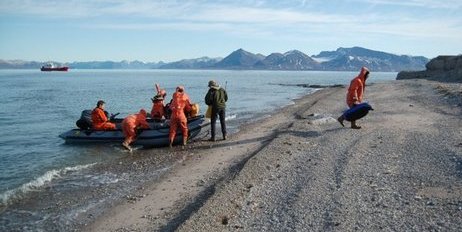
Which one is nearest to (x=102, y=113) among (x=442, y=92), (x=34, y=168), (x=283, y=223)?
(x=34, y=168)

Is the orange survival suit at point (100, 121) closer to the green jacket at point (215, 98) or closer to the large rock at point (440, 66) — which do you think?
the green jacket at point (215, 98)

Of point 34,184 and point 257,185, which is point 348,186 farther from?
point 34,184

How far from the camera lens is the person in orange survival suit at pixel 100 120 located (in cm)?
1625

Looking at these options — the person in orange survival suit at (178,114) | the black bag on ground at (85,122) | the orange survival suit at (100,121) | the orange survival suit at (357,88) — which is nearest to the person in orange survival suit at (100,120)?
the orange survival suit at (100,121)

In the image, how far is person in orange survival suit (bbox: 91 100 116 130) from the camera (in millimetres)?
16250

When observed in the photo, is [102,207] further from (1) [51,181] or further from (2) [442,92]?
(2) [442,92]

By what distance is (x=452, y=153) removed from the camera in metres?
10.2

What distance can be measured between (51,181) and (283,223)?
678 cm

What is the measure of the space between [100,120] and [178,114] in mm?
3461

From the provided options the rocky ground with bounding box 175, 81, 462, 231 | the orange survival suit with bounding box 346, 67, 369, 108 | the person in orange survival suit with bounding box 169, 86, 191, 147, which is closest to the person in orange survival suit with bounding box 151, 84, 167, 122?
the person in orange survival suit with bounding box 169, 86, 191, 147

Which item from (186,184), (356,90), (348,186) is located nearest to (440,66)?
(356,90)

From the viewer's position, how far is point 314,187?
26.8 ft

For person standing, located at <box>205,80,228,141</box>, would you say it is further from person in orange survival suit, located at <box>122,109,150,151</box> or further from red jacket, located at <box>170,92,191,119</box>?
person in orange survival suit, located at <box>122,109,150,151</box>

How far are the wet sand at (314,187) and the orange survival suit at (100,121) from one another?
367 centimetres
